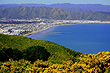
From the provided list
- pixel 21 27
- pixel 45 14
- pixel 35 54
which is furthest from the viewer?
pixel 45 14

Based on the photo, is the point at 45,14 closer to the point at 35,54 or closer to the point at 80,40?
the point at 80,40

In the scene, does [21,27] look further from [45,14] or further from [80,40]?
[45,14]

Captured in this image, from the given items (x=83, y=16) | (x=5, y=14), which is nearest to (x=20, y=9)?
(x=5, y=14)

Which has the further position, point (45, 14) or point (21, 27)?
point (45, 14)

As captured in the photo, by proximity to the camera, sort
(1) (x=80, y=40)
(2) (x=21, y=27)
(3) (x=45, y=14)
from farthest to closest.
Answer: (3) (x=45, y=14)
(2) (x=21, y=27)
(1) (x=80, y=40)

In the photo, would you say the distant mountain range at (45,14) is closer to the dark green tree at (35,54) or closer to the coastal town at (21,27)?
the coastal town at (21,27)

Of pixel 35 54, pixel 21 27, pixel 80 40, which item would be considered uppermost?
pixel 35 54

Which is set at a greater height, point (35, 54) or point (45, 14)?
point (35, 54)

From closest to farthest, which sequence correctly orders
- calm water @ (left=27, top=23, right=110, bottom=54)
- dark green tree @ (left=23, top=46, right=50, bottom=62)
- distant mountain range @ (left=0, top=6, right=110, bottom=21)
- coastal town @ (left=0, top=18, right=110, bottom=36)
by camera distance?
dark green tree @ (left=23, top=46, right=50, bottom=62) < calm water @ (left=27, top=23, right=110, bottom=54) < coastal town @ (left=0, top=18, right=110, bottom=36) < distant mountain range @ (left=0, top=6, right=110, bottom=21)

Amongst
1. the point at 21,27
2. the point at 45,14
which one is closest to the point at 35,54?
the point at 21,27

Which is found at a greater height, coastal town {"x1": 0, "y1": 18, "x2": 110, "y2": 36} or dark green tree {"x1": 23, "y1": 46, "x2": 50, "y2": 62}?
dark green tree {"x1": 23, "y1": 46, "x2": 50, "y2": 62}

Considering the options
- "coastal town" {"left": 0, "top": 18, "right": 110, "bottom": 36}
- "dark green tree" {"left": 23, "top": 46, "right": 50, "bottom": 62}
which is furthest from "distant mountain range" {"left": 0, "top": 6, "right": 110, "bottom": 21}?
"dark green tree" {"left": 23, "top": 46, "right": 50, "bottom": 62}

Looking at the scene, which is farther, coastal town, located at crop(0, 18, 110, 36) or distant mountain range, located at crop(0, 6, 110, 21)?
distant mountain range, located at crop(0, 6, 110, 21)

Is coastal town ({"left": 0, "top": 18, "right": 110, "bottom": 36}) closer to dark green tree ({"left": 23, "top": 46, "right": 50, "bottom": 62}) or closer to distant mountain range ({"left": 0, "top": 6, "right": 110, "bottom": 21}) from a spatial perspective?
distant mountain range ({"left": 0, "top": 6, "right": 110, "bottom": 21})
